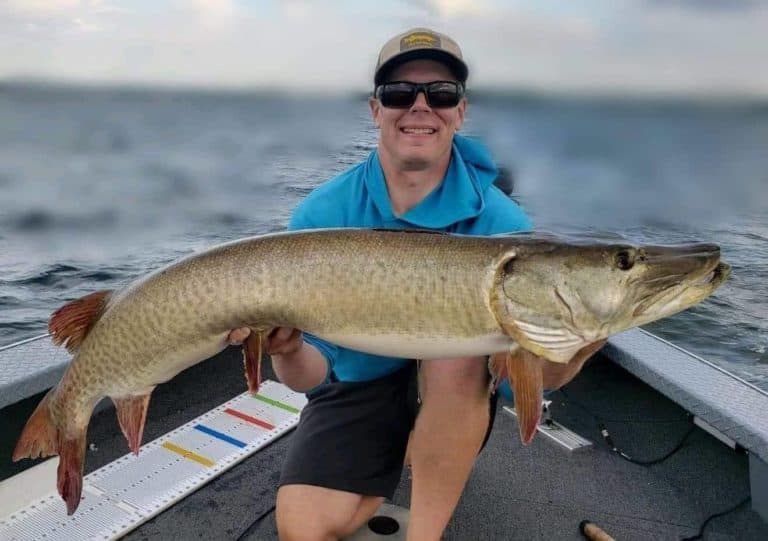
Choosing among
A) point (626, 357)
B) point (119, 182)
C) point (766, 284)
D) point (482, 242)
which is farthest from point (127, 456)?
point (119, 182)

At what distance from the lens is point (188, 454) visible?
3033 millimetres

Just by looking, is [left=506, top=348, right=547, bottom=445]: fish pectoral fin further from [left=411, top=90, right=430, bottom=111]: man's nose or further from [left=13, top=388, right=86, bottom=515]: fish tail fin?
[left=13, top=388, right=86, bottom=515]: fish tail fin

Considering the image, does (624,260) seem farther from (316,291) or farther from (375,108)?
(375,108)

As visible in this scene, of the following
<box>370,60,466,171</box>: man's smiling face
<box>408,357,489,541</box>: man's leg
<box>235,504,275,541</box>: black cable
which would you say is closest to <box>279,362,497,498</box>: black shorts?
<box>408,357,489,541</box>: man's leg

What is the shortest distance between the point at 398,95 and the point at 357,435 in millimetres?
1276

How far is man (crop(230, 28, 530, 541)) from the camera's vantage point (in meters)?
2.17

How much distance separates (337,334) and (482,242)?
1.63ft

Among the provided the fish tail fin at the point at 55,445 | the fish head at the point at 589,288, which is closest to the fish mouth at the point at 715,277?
the fish head at the point at 589,288

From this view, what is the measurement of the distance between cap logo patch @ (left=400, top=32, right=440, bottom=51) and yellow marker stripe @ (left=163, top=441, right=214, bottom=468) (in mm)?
1979

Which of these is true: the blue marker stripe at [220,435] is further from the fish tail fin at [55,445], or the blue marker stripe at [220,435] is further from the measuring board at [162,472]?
the fish tail fin at [55,445]

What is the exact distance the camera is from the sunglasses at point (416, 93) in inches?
94.2

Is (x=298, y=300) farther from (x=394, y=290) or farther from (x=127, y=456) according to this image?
(x=127, y=456)

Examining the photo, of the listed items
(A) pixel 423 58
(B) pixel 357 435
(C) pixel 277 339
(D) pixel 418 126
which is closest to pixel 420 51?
(A) pixel 423 58

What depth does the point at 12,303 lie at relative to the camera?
869 cm
